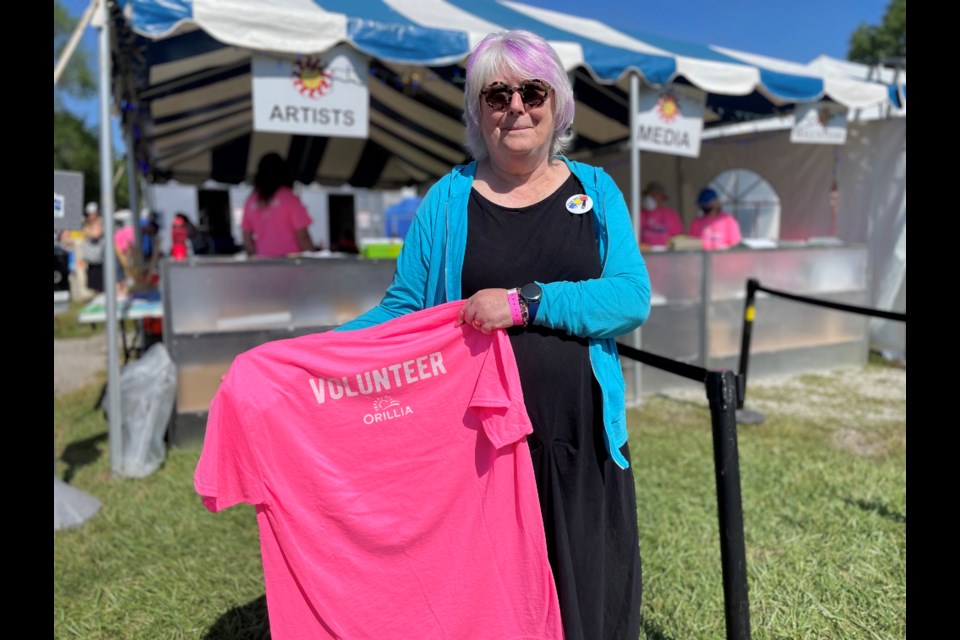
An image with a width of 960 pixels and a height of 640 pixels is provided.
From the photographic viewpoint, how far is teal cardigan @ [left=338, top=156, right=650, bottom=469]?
150 cm

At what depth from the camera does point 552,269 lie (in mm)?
1598

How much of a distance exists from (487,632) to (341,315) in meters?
3.66

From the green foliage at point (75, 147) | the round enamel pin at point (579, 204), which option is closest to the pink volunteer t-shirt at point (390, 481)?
the round enamel pin at point (579, 204)

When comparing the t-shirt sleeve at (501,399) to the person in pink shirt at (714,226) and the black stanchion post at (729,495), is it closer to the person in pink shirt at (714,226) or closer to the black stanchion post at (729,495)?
the black stanchion post at (729,495)

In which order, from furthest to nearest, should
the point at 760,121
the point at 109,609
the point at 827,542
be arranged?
the point at 760,121 → the point at 827,542 → the point at 109,609

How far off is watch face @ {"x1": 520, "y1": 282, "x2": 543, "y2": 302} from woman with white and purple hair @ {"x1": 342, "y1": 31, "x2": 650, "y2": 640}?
0.03 meters

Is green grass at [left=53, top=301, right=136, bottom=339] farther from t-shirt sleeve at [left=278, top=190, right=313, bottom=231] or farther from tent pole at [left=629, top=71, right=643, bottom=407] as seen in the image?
tent pole at [left=629, top=71, right=643, bottom=407]

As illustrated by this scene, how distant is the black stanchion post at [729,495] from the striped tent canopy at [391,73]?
3.93 m

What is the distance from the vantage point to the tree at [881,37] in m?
32.8

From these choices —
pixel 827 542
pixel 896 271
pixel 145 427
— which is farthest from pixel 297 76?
pixel 896 271

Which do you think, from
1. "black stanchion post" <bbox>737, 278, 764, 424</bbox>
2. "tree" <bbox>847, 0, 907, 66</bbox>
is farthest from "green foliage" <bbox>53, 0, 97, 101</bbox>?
"tree" <bbox>847, 0, 907, 66</bbox>

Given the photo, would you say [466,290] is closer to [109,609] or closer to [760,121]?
[109,609]

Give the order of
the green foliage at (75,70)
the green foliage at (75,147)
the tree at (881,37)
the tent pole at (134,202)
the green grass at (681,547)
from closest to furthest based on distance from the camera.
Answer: the green grass at (681,547)
the tent pole at (134,202)
the green foliage at (75,147)
the green foliage at (75,70)
the tree at (881,37)

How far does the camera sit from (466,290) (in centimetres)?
164
